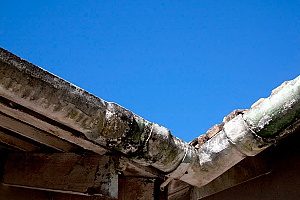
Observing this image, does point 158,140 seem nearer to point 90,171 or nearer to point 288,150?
point 90,171

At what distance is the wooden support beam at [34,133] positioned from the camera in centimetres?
254

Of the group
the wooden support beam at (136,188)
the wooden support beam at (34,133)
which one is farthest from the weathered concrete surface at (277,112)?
the wooden support beam at (34,133)

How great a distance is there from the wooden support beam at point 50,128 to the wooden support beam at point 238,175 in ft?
3.24

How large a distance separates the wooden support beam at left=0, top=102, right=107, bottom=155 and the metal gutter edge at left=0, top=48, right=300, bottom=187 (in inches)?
3.2

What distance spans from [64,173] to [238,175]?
4.47 feet

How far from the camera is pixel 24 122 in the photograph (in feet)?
8.23

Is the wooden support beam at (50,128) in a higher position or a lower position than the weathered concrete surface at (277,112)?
lower

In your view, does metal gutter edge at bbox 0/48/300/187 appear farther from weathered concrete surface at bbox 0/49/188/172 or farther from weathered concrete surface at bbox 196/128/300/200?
weathered concrete surface at bbox 196/128/300/200

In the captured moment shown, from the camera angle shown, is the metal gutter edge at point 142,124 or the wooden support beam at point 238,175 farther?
the wooden support beam at point 238,175

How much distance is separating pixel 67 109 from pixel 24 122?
0.40m

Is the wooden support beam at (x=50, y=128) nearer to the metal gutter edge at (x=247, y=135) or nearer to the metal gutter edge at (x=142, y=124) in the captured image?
the metal gutter edge at (x=142, y=124)

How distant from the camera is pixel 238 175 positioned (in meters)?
Answer: 3.30

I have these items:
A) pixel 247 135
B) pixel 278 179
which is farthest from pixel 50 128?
pixel 278 179

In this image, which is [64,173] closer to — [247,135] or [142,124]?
[142,124]
